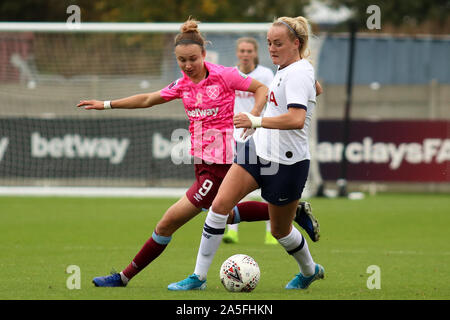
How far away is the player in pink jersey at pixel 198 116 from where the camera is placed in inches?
262

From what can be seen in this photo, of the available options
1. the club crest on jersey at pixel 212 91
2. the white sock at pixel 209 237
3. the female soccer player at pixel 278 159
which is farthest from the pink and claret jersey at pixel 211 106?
the white sock at pixel 209 237

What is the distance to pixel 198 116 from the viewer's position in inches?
271

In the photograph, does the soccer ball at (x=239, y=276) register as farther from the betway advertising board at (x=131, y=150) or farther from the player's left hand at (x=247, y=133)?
the betway advertising board at (x=131, y=150)

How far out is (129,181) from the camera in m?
17.3

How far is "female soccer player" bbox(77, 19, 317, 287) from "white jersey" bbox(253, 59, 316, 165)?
47 cm

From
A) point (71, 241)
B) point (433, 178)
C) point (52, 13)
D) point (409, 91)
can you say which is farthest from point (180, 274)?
point (52, 13)

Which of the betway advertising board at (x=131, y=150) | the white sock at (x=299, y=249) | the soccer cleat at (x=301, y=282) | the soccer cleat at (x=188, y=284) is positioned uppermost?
the white sock at (x=299, y=249)

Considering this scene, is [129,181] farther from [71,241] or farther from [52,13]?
[52,13]

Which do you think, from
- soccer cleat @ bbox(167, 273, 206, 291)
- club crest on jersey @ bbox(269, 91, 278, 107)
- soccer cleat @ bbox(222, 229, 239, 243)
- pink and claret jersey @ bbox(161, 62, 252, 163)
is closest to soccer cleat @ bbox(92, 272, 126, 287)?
soccer cleat @ bbox(167, 273, 206, 291)

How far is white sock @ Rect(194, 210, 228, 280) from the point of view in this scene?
20.9ft

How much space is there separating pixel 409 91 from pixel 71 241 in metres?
11.6

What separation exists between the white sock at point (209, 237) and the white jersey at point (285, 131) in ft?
1.86

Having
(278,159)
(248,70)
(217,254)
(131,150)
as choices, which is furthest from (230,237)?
(131,150)

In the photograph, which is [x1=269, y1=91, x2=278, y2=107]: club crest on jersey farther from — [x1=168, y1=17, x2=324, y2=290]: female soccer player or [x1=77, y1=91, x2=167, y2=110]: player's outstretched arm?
[x1=77, y1=91, x2=167, y2=110]: player's outstretched arm
